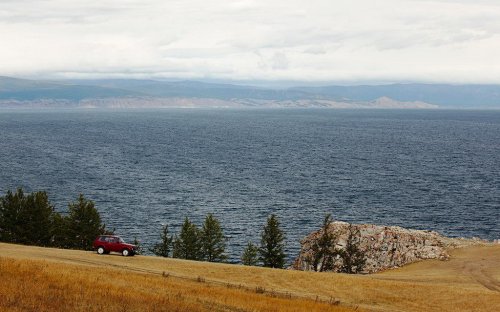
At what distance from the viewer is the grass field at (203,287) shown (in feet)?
100

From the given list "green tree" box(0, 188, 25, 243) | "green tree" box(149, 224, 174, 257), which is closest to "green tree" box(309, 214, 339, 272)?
"green tree" box(149, 224, 174, 257)

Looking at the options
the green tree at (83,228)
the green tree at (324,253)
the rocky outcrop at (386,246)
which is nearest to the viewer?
the rocky outcrop at (386,246)

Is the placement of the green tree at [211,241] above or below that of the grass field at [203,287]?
below

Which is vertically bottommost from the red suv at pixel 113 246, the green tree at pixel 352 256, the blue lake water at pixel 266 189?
the blue lake water at pixel 266 189

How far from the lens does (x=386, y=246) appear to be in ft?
241

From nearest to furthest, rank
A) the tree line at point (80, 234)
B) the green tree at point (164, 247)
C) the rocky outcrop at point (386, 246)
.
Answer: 1. the rocky outcrop at point (386, 246)
2. the tree line at point (80, 234)
3. the green tree at point (164, 247)

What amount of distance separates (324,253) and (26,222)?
129ft

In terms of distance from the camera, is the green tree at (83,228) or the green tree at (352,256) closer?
the green tree at (352,256)

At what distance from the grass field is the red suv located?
3.87 ft

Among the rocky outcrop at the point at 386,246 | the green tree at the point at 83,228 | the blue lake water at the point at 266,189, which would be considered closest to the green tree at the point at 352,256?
the rocky outcrop at the point at 386,246

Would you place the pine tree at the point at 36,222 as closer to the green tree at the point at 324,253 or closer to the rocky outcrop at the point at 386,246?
the rocky outcrop at the point at 386,246

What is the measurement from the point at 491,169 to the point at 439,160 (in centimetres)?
2420

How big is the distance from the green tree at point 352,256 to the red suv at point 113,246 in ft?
93.5

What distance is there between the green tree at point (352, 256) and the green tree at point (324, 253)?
1.37 meters
